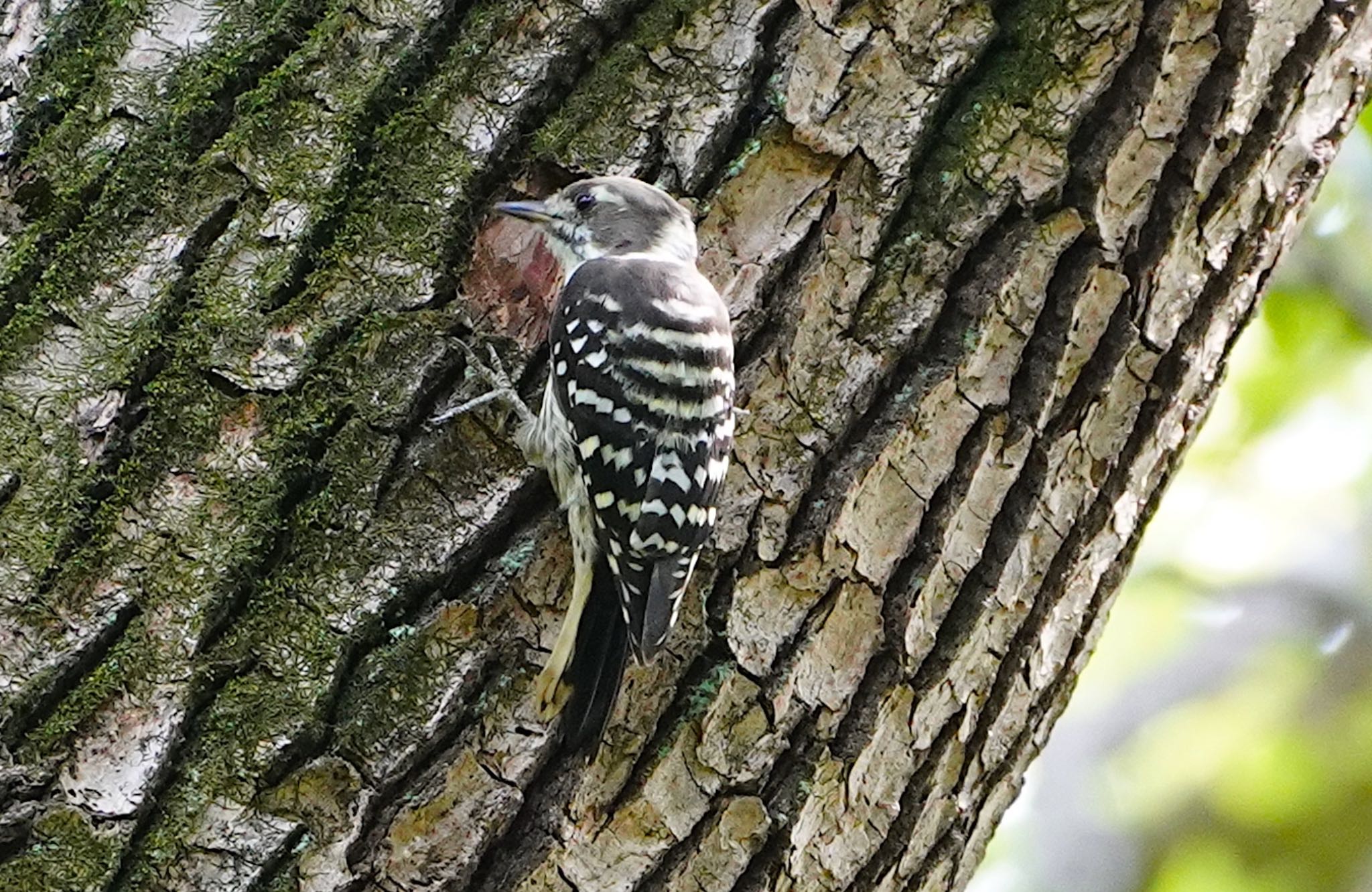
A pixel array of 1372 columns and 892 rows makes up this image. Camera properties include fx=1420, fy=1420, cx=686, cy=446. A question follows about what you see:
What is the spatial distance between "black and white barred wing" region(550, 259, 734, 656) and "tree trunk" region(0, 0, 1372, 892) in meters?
0.07

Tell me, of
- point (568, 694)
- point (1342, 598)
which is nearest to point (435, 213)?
point (568, 694)

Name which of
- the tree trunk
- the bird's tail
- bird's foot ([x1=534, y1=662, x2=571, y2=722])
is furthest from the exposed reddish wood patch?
bird's foot ([x1=534, y1=662, x2=571, y2=722])

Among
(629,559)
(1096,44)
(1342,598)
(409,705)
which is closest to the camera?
(409,705)

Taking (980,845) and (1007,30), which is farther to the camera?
(980,845)

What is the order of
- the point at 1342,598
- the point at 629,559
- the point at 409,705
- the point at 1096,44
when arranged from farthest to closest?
the point at 1342,598, the point at 629,559, the point at 1096,44, the point at 409,705

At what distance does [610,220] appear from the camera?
2.87 metres

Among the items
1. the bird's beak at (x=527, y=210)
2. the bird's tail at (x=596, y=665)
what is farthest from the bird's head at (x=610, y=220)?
the bird's tail at (x=596, y=665)

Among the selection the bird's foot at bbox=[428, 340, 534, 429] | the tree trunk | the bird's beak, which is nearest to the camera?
the tree trunk

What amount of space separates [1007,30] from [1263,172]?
525mm

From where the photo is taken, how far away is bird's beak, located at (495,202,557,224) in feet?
8.17

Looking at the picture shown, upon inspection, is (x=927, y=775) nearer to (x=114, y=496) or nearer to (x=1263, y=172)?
(x=1263, y=172)

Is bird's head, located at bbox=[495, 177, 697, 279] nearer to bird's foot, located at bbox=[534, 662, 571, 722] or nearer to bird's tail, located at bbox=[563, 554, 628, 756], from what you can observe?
bird's tail, located at bbox=[563, 554, 628, 756]

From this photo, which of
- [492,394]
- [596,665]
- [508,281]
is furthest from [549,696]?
[508,281]

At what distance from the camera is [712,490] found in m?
2.54
